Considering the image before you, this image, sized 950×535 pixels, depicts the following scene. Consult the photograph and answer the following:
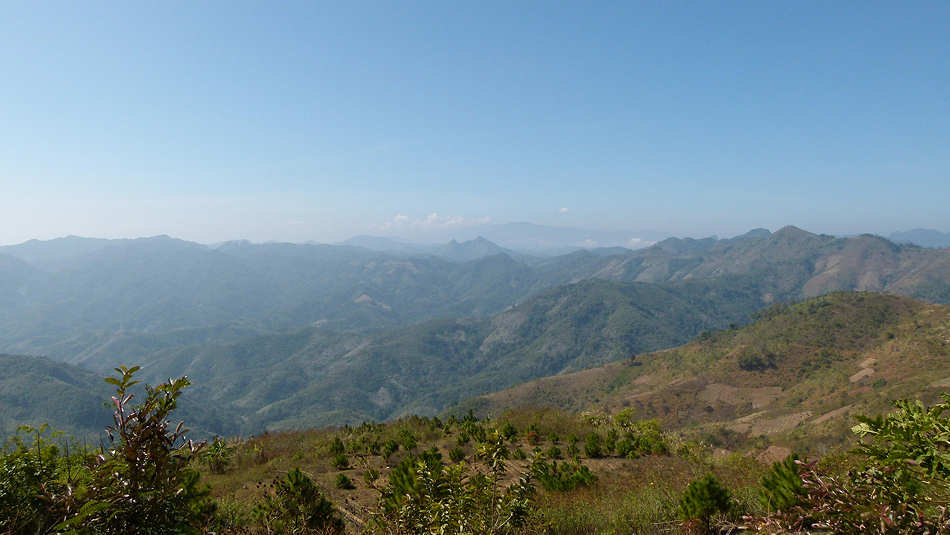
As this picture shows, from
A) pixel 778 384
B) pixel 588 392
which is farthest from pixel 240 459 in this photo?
pixel 588 392

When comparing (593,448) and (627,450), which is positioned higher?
(593,448)

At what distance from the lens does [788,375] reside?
90.4 metres

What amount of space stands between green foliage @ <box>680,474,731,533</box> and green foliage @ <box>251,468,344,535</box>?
5.75 meters

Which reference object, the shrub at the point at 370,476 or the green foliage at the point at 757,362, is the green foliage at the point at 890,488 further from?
the green foliage at the point at 757,362

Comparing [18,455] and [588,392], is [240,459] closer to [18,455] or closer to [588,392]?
[18,455]

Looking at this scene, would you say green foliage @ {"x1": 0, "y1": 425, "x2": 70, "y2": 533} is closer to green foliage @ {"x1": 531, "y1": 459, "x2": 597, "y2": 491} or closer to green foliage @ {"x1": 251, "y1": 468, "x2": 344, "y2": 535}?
green foliage @ {"x1": 251, "y1": 468, "x2": 344, "y2": 535}

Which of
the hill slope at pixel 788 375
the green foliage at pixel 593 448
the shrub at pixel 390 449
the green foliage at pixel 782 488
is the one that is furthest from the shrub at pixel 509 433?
the hill slope at pixel 788 375

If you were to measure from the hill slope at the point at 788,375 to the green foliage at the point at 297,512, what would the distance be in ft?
178

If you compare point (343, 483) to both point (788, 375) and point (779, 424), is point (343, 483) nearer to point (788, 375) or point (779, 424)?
point (779, 424)

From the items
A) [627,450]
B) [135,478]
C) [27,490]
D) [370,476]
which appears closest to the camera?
[135,478]

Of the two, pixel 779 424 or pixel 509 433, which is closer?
pixel 509 433

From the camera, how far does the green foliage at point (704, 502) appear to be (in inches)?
253

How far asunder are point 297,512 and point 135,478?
4238mm

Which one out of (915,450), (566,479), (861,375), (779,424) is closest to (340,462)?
(566,479)
